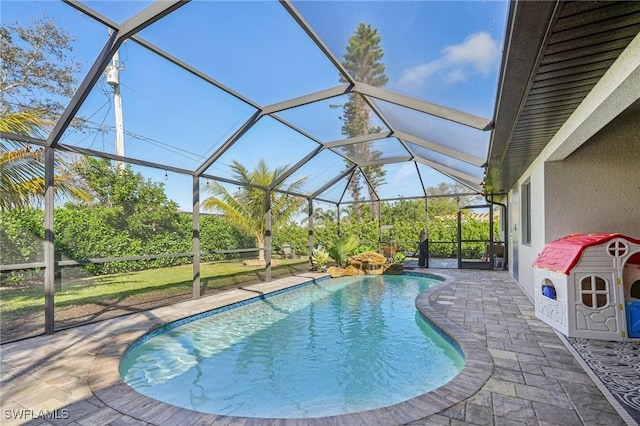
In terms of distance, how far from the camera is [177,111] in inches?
239

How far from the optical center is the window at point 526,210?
24.5 ft

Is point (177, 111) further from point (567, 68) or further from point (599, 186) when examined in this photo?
point (599, 186)

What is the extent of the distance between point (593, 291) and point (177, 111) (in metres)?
7.18

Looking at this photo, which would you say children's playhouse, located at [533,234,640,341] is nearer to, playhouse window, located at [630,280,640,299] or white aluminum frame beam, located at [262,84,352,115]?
playhouse window, located at [630,280,640,299]

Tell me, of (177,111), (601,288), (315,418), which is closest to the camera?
(315,418)

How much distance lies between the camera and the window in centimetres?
746

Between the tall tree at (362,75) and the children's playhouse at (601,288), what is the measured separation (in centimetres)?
367

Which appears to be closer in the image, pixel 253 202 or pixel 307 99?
pixel 307 99

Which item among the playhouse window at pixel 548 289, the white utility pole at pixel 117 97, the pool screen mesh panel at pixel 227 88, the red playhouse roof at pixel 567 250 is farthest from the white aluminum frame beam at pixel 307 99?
the playhouse window at pixel 548 289

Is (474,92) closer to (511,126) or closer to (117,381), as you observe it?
(511,126)

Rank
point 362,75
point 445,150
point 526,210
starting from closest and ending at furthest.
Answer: point 362,75 → point 445,150 → point 526,210

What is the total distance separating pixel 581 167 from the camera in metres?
5.29

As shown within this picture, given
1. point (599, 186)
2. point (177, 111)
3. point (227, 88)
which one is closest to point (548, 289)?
point (599, 186)

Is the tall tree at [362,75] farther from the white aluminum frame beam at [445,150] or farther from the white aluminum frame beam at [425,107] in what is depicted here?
the white aluminum frame beam at [445,150]
